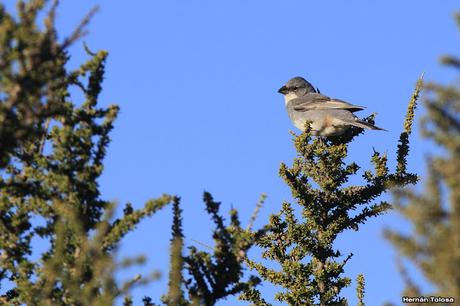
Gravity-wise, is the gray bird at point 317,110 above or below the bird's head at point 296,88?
below

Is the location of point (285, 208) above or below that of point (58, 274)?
above

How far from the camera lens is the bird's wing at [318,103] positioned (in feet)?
56.4

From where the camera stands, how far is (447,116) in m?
4.86

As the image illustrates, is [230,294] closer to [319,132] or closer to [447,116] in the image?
[447,116]

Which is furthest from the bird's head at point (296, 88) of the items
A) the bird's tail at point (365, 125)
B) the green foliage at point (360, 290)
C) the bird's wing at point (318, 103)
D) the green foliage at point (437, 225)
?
the green foliage at point (437, 225)

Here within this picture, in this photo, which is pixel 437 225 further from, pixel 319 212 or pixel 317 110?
pixel 317 110

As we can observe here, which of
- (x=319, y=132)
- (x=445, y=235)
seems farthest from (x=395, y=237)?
(x=319, y=132)

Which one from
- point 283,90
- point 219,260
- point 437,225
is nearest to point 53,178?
point 219,260

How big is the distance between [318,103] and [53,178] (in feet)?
41.6

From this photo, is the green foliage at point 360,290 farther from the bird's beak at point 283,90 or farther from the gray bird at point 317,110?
the bird's beak at point 283,90

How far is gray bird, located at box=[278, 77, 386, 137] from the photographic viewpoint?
15.8 m

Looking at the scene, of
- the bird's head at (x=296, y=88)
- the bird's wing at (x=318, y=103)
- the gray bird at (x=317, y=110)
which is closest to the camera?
the gray bird at (x=317, y=110)

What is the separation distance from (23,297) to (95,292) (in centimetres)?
77

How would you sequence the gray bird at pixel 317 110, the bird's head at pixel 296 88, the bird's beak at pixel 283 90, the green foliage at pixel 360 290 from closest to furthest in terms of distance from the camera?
the green foliage at pixel 360 290, the gray bird at pixel 317 110, the bird's head at pixel 296 88, the bird's beak at pixel 283 90
